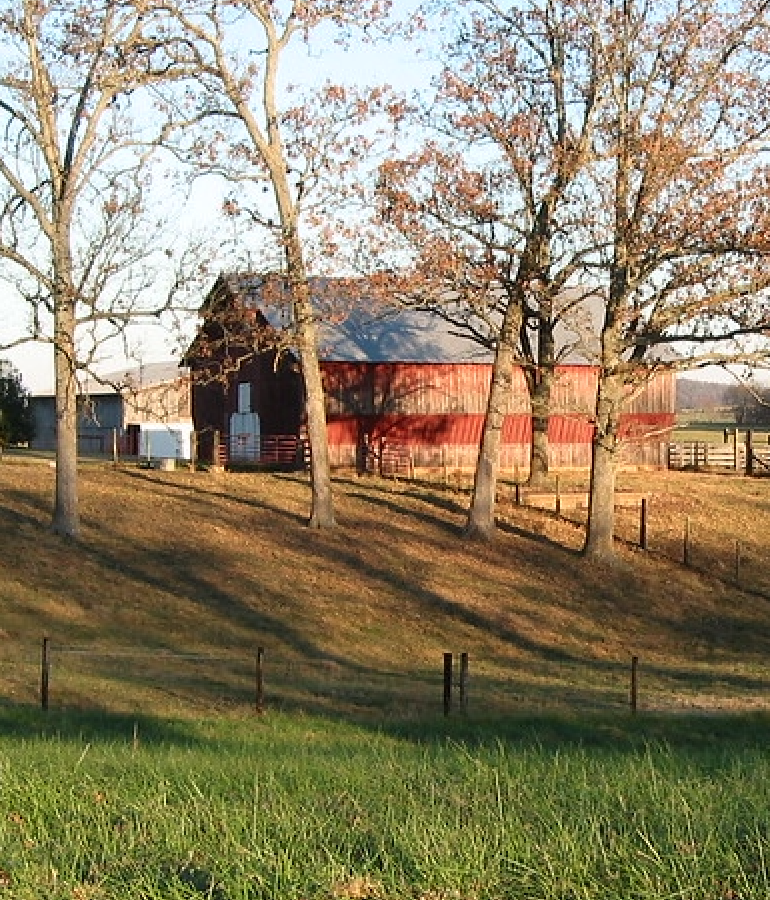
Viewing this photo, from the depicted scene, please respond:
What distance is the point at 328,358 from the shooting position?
51094 mm

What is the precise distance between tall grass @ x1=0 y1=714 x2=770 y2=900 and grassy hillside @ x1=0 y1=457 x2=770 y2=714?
11.4 m

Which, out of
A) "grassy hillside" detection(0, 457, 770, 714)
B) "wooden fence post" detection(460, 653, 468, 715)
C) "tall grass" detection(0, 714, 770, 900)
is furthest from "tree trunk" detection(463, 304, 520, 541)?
"tall grass" detection(0, 714, 770, 900)

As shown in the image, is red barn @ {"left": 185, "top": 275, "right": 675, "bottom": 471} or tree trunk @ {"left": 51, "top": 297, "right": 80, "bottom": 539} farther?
red barn @ {"left": 185, "top": 275, "right": 675, "bottom": 471}

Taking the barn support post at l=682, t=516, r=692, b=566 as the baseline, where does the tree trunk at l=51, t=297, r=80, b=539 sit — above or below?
above

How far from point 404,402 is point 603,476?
1711cm

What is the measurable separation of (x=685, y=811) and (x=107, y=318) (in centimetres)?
2462

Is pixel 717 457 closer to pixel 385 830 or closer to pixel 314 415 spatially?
pixel 314 415

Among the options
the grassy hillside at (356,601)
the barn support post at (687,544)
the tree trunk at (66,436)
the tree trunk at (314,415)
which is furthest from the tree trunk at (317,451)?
the barn support post at (687,544)

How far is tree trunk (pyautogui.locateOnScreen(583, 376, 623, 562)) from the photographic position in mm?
35719

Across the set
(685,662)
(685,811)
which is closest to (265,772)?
(685,811)

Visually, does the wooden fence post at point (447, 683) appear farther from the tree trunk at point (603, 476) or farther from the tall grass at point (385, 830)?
the tree trunk at point (603, 476)

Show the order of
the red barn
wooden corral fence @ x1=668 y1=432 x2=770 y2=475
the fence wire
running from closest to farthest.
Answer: the fence wire < the red barn < wooden corral fence @ x1=668 y1=432 x2=770 y2=475

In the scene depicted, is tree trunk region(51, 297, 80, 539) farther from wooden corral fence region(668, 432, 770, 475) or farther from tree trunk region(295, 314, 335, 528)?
wooden corral fence region(668, 432, 770, 475)

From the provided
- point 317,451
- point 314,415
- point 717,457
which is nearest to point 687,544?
point 317,451
